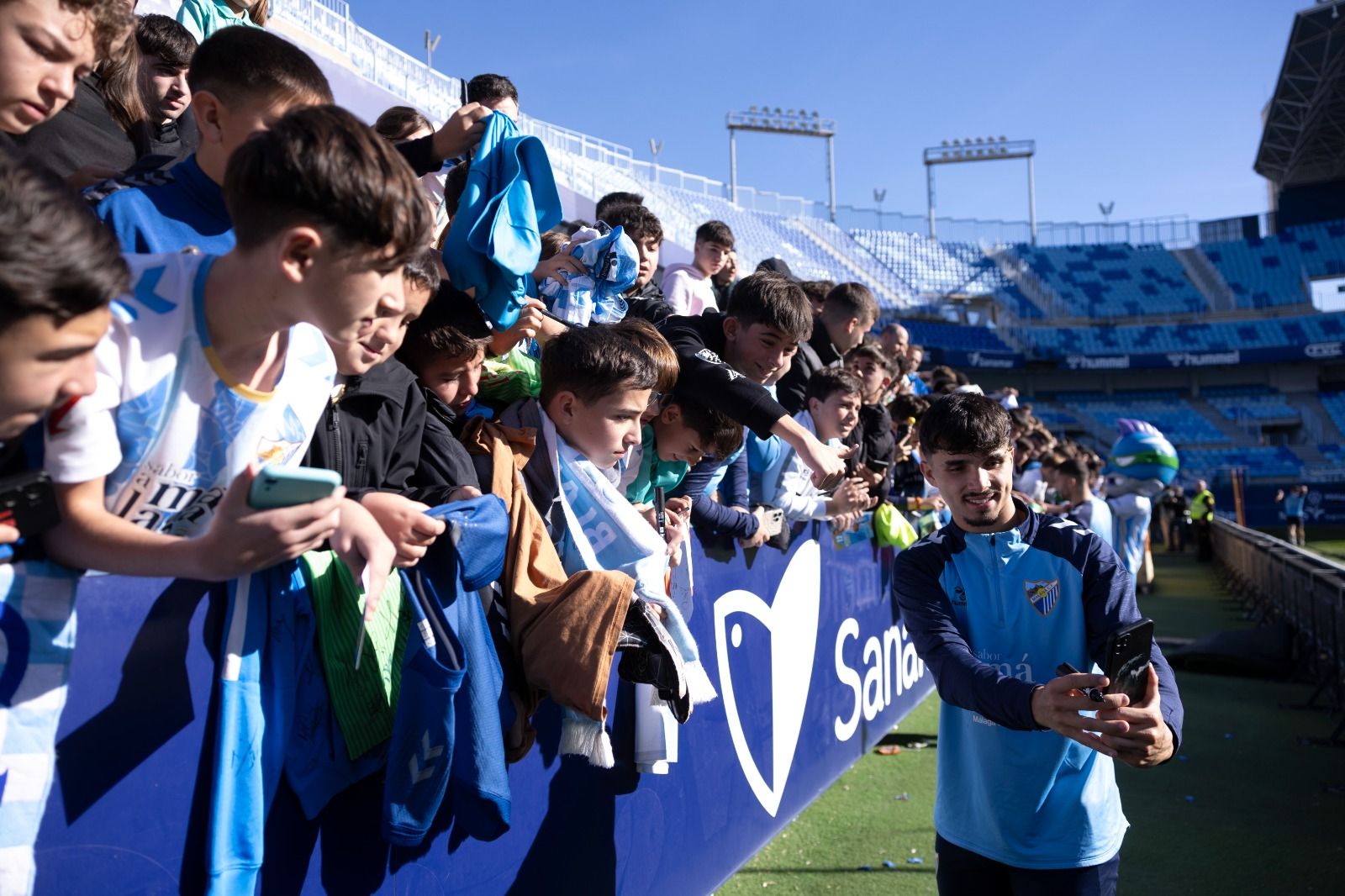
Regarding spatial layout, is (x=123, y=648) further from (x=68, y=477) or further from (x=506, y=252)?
(x=506, y=252)

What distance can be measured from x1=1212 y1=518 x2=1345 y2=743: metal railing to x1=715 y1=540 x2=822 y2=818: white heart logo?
401cm

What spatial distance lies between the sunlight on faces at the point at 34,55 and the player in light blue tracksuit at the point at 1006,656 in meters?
2.21

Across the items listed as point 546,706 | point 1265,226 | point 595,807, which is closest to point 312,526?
point 546,706

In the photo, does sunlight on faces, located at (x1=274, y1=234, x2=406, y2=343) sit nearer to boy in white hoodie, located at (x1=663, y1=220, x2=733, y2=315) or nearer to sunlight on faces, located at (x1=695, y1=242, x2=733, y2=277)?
boy in white hoodie, located at (x1=663, y1=220, x2=733, y2=315)

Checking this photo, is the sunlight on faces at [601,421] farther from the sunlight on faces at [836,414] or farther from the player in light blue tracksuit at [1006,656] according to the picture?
the sunlight on faces at [836,414]

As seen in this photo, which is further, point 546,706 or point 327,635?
point 546,706

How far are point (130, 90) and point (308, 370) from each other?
1.66 m

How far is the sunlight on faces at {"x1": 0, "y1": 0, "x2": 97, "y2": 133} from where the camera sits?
157 centimetres

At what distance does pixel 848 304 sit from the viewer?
17.9ft

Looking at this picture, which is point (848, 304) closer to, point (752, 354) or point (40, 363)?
point (752, 354)

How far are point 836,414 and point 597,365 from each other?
227 centimetres

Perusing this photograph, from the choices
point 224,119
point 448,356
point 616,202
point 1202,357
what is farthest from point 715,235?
point 1202,357

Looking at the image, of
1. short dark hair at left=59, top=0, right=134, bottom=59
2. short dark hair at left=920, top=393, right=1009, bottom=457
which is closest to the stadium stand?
short dark hair at left=920, top=393, right=1009, bottom=457

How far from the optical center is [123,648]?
1.42m
